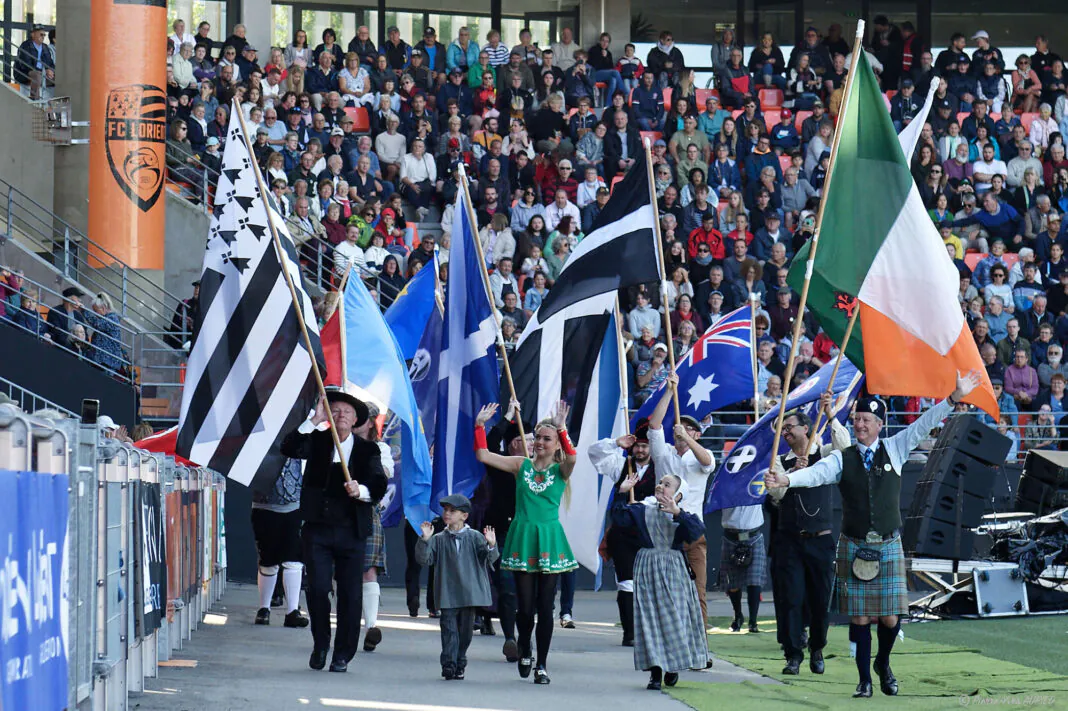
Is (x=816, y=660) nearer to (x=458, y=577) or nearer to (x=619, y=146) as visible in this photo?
(x=458, y=577)

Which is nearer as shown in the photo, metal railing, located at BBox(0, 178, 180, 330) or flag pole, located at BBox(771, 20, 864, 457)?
flag pole, located at BBox(771, 20, 864, 457)

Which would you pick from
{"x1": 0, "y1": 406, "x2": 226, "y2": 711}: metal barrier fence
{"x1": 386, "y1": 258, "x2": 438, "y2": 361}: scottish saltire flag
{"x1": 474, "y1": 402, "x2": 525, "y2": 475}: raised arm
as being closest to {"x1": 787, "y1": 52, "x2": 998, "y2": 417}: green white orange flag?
{"x1": 474, "y1": 402, "x2": 525, "y2": 475}: raised arm

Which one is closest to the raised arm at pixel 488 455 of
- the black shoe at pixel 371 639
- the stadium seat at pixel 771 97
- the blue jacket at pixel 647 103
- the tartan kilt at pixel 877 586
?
the black shoe at pixel 371 639

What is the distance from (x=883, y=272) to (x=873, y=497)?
156 cm

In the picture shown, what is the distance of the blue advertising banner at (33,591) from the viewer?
5.20 m

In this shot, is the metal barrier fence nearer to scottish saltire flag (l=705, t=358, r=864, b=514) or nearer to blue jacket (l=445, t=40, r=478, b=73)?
scottish saltire flag (l=705, t=358, r=864, b=514)

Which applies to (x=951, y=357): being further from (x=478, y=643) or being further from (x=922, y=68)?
(x=922, y=68)

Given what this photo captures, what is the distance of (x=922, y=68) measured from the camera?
103 feet

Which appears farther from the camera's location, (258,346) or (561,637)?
(561,637)

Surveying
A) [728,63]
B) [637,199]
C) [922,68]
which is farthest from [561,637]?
[922,68]

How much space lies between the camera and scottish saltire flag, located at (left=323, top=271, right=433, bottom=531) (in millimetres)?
12570

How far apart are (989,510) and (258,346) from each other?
32.7 feet

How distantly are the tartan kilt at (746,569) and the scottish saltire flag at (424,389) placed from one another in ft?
9.66

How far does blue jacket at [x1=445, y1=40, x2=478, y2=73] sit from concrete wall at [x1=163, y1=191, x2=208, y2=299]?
624cm
